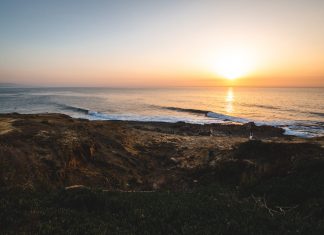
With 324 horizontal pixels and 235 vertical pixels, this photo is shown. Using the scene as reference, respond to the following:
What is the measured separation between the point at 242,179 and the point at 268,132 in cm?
2683

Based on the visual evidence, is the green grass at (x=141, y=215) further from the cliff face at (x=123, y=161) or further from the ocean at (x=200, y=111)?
the ocean at (x=200, y=111)

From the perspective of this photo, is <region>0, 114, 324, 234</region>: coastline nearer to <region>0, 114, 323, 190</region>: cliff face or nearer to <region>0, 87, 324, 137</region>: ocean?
<region>0, 114, 323, 190</region>: cliff face

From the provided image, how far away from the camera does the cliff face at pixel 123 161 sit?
11.8 meters

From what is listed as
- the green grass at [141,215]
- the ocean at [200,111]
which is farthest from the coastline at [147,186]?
the ocean at [200,111]

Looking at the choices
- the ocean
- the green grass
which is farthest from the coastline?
the ocean

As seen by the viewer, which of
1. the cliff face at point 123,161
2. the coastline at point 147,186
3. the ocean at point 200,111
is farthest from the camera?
the ocean at point 200,111

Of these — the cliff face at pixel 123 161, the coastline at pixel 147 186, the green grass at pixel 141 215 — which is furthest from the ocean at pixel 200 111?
the green grass at pixel 141 215

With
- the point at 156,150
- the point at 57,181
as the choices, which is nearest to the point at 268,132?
the point at 156,150

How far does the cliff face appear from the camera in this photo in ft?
38.8

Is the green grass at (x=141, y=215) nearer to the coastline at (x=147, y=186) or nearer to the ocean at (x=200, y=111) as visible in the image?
the coastline at (x=147, y=186)

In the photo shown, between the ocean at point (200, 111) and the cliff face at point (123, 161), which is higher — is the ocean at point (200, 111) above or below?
below

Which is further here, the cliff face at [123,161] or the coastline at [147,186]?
the cliff face at [123,161]

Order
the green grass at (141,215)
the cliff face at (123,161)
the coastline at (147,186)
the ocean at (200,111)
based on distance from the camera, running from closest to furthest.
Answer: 1. the green grass at (141,215)
2. the coastline at (147,186)
3. the cliff face at (123,161)
4. the ocean at (200,111)

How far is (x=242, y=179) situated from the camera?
1184 centimetres
